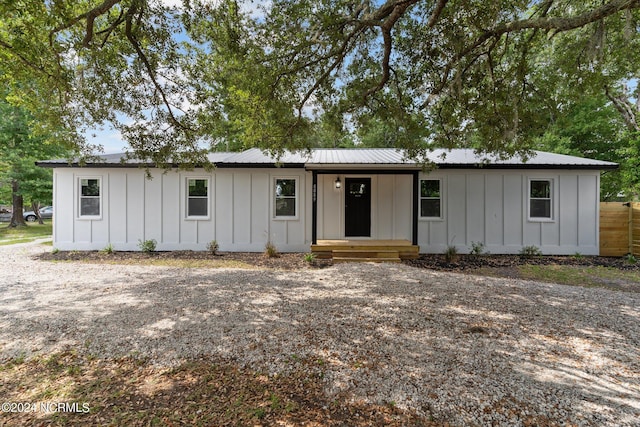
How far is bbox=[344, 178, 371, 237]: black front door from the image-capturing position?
33.0 feet

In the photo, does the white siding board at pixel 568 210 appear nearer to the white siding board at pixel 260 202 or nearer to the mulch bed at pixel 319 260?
the mulch bed at pixel 319 260

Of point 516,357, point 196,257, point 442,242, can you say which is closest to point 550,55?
point 442,242

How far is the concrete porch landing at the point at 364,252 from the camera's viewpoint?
8.56m

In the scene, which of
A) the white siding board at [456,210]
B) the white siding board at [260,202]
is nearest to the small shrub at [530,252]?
the white siding board at [456,210]

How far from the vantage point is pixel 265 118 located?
732cm

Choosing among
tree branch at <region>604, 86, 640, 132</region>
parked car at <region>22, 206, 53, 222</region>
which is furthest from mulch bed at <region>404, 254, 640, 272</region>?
parked car at <region>22, 206, 53, 222</region>

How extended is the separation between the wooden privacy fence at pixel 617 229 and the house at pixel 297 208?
96 centimetres

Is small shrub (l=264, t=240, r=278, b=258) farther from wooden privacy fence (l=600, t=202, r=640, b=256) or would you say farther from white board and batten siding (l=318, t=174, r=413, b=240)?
wooden privacy fence (l=600, t=202, r=640, b=256)

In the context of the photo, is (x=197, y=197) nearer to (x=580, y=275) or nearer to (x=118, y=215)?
(x=118, y=215)

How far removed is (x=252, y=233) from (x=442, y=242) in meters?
6.32

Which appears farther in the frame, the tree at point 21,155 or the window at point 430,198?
the tree at point 21,155

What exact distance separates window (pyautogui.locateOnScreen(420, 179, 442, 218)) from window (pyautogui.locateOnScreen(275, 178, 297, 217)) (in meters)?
4.31

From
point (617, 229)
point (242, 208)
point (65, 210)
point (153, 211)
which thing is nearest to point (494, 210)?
point (617, 229)

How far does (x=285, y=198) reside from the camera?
10055 millimetres
